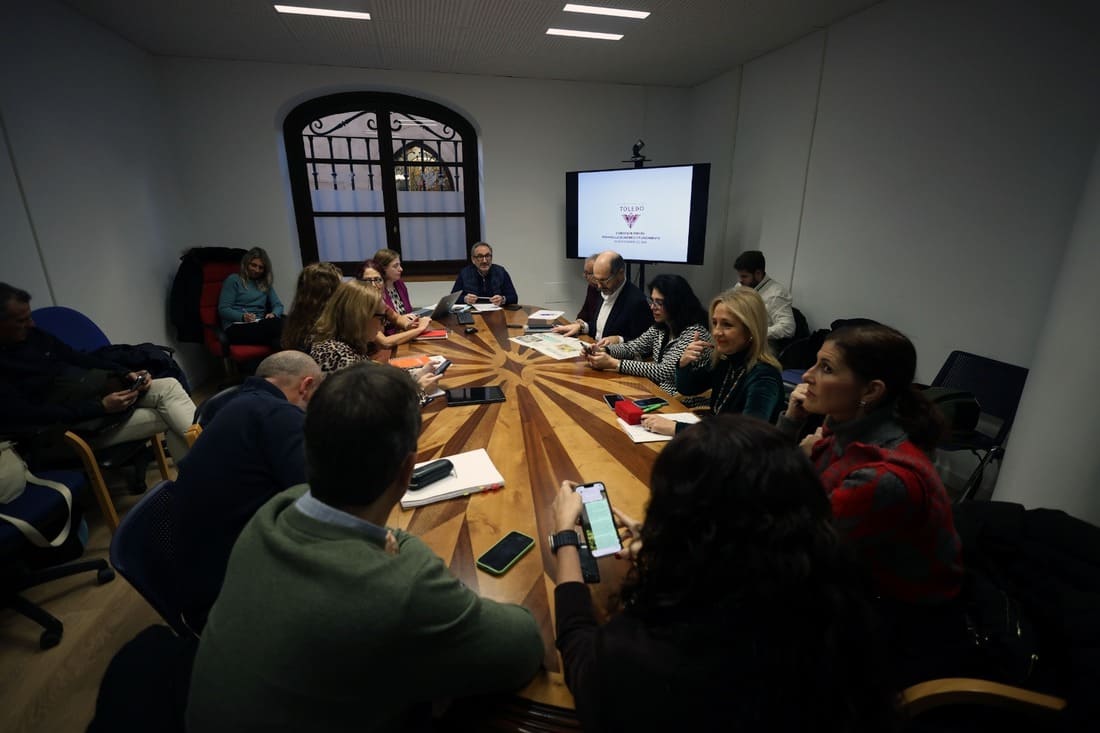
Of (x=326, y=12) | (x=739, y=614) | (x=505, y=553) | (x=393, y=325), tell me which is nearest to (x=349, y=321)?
(x=393, y=325)

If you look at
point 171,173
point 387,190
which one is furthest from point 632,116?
point 171,173

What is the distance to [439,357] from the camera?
267 centimetres

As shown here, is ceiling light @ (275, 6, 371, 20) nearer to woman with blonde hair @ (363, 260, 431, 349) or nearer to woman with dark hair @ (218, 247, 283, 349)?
woman with blonde hair @ (363, 260, 431, 349)

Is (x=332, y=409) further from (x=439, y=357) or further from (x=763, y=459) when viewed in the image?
(x=439, y=357)

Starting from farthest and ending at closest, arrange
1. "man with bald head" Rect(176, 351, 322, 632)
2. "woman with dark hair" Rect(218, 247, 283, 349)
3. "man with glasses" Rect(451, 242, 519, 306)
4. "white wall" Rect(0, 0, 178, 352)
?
"man with glasses" Rect(451, 242, 519, 306)
"woman with dark hair" Rect(218, 247, 283, 349)
"white wall" Rect(0, 0, 178, 352)
"man with bald head" Rect(176, 351, 322, 632)

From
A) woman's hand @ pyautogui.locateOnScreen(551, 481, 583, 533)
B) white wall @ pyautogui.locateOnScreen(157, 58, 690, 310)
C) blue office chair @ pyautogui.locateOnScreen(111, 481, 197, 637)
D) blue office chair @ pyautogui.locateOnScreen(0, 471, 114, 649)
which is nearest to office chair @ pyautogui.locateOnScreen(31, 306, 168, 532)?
blue office chair @ pyautogui.locateOnScreen(0, 471, 114, 649)

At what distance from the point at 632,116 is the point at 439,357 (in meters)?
4.27

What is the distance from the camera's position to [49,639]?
1.93 m

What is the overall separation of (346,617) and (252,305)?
446 cm

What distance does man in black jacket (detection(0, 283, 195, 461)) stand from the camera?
7.57 ft

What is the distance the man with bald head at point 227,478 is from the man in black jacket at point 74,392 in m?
1.65

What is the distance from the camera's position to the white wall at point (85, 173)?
2867mm

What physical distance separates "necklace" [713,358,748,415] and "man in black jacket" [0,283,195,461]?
8.89 feet

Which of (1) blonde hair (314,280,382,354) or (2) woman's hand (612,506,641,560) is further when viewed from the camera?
(1) blonde hair (314,280,382,354)
